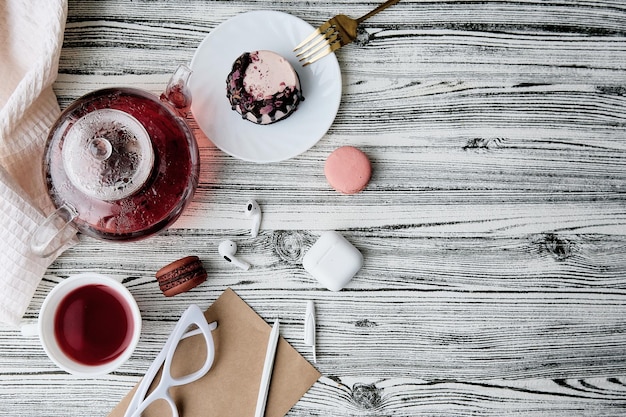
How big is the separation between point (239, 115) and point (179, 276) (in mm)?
281

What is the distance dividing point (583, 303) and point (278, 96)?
2.11ft

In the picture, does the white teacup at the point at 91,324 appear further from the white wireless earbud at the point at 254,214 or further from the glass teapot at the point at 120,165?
the white wireless earbud at the point at 254,214

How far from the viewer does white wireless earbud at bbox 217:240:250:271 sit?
0.95 m

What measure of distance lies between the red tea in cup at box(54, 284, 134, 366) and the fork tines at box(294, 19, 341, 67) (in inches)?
19.4

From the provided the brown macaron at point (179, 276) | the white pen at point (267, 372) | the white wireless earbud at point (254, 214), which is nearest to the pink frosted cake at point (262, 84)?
the white wireless earbud at point (254, 214)

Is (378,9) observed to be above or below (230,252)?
above

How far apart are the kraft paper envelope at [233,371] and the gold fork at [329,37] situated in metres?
0.42

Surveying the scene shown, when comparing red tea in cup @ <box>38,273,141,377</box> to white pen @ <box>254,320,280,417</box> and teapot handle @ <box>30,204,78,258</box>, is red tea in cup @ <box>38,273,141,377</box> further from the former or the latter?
white pen @ <box>254,320,280,417</box>

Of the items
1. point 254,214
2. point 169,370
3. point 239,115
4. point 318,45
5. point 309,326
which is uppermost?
point 318,45

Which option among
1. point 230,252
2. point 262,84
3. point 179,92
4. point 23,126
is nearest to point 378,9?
point 262,84

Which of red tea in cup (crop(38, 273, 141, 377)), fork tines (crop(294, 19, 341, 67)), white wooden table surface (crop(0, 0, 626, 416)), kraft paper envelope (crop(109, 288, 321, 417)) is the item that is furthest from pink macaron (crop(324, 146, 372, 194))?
red tea in cup (crop(38, 273, 141, 377))

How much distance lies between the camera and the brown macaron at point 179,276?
931 millimetres

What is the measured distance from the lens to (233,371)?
0.97m

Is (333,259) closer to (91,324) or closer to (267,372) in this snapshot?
(267,372)
